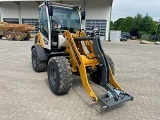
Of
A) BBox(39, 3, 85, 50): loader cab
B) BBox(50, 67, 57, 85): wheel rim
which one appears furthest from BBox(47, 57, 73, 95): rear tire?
BBox(39, 3, 85, 50): loader cab

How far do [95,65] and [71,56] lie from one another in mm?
844

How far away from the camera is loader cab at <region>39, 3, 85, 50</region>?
6.01 metres

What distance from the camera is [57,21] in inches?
246

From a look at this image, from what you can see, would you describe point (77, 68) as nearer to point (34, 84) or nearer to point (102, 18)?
point (34, 84)

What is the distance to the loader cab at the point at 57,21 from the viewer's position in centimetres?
601

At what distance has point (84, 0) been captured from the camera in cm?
2461

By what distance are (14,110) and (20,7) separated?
2550 centimetres

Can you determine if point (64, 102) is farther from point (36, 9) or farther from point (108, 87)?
point (36, 9)

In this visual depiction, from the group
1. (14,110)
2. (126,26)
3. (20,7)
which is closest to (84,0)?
(20,7)

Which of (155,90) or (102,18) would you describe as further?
(102,18)

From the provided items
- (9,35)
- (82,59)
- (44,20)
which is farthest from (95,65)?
(9,35)

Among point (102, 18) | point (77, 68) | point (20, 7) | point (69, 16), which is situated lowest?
point (77, 68)

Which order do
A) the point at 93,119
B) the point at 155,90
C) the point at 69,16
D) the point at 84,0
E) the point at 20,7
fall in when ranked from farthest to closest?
the point at 20,7 < the point at 84,0 < the point at 69,16 < the point at 155,90 < the point at 93,119

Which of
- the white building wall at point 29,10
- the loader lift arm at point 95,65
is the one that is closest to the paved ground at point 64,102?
the loader lift arm at point 95,65
